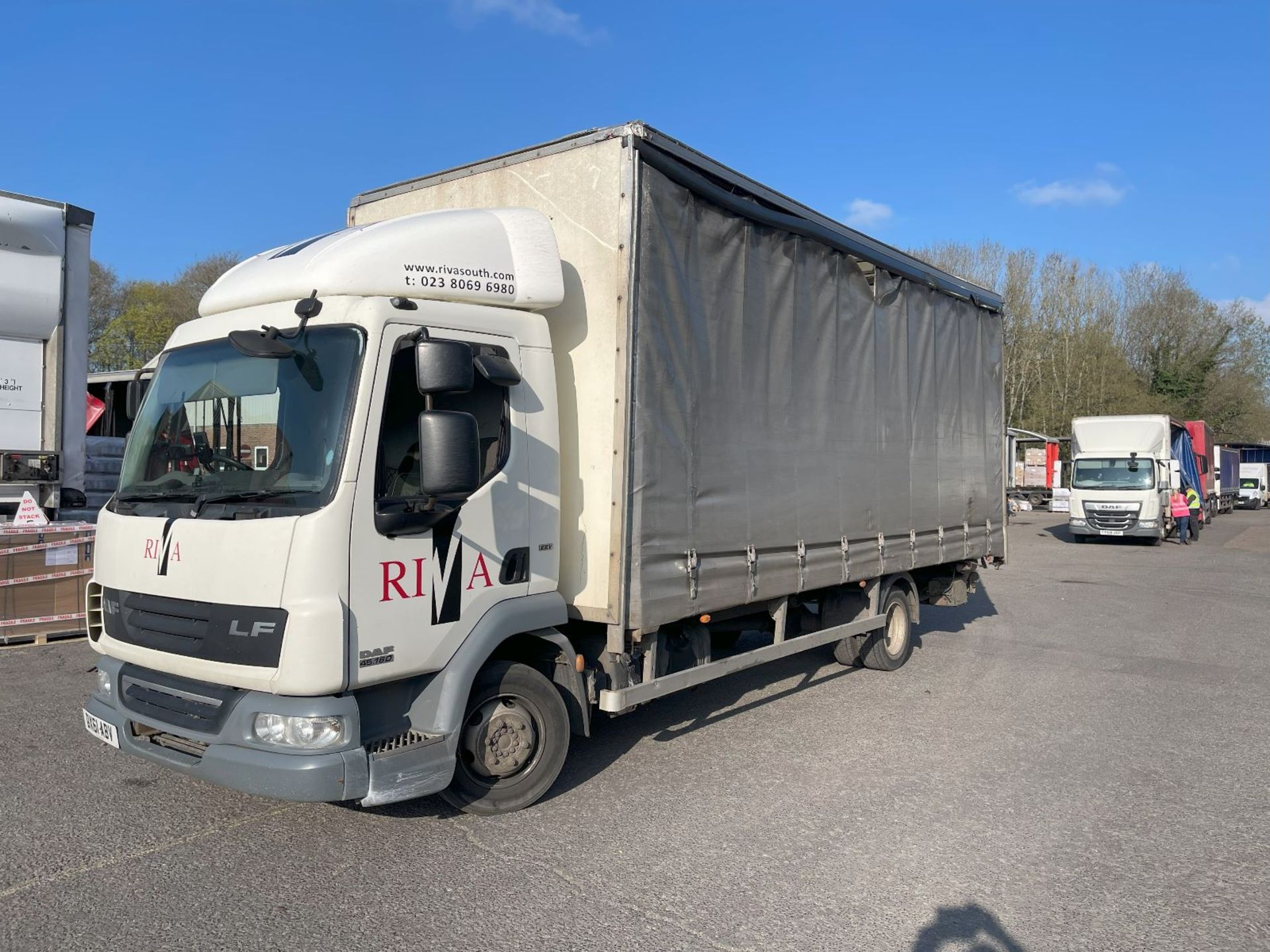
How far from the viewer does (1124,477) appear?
23.6 m

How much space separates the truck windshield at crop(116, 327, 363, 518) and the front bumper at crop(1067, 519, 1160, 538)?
23.7 m

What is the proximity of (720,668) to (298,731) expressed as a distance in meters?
2.71

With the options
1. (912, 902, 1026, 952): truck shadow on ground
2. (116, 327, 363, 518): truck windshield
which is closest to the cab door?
(116, 327, 363, 518): truck windshield

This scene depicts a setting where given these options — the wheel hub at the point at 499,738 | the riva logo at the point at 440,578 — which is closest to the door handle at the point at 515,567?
the riva logo at the point at 440,578

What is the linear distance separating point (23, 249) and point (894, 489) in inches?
335

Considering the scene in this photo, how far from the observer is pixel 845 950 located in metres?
3.45

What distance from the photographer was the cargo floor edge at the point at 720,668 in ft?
16.1

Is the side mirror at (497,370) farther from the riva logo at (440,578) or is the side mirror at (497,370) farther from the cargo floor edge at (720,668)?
the cargo floor edge at (720,668)

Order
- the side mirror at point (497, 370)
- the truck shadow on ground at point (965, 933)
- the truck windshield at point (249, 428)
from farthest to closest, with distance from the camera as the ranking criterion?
1. the side mirror at point (497, 370)
2. the truck windshield at point (249, 428)
3. the truck shadow on ground at point (965, 933)

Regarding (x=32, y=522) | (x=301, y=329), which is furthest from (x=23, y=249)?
(x=301, y=329)

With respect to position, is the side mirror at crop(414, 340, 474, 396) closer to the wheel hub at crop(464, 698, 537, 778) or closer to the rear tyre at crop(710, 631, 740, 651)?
the wheel hub at crop(464, 698, 537, 778)

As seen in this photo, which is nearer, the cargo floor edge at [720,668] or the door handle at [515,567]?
the door handle at [515,567]

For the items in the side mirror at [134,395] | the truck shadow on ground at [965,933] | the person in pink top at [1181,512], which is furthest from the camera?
the person in pink top at [1181,512]

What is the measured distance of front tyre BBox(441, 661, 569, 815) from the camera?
4.46 m
